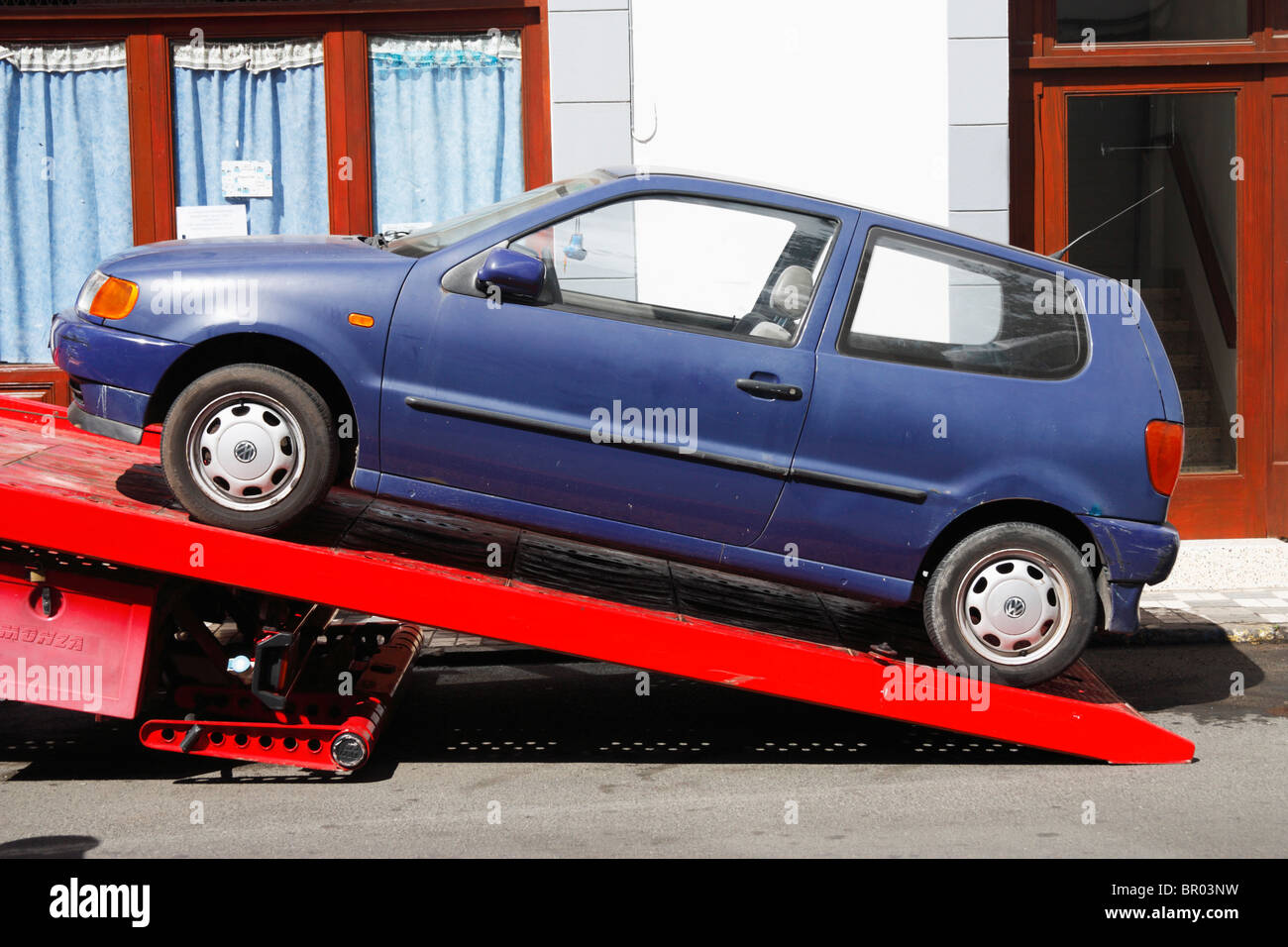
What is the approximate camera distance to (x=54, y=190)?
9875mm

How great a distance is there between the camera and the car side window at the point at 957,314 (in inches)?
216

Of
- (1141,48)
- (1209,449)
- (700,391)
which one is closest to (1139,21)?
(1141,48)

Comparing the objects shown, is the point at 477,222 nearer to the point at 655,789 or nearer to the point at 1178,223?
the point at 655,789

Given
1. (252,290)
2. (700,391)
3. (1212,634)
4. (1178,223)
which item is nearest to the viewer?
(252,290)

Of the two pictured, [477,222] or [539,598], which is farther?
[477,222]

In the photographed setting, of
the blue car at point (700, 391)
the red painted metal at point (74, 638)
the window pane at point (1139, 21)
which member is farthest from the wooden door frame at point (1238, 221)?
the red painted metal at point (74, 638)

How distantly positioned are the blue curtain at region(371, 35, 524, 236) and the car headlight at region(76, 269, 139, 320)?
4.81m

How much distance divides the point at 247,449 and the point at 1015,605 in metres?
2.87

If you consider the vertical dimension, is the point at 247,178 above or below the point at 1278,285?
above

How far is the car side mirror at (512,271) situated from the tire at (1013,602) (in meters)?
1.86

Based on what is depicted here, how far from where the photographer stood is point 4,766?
18.3ft

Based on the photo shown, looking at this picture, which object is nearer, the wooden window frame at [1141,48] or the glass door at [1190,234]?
the wooden window frame at [1141,48]

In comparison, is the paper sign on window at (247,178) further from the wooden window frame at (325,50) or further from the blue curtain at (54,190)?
the blue curtain at (54,190)

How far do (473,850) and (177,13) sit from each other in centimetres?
711
